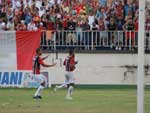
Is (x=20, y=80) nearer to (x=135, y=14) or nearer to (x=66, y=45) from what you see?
(x=66, y=45)

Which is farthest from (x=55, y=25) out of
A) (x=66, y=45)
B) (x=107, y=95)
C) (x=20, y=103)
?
(x=20, y=103)

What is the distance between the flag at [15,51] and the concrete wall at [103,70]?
4.06 ft

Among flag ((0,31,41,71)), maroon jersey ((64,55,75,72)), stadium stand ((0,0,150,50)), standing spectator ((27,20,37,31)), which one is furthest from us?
standing spectator ((27,20,37,31))

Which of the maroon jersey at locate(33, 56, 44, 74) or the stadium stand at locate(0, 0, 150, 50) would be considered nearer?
the maroon jersey at locate(33, 56, 44, 74)

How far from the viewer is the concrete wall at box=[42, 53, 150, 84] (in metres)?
34.2

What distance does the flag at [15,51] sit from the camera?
33438 mm

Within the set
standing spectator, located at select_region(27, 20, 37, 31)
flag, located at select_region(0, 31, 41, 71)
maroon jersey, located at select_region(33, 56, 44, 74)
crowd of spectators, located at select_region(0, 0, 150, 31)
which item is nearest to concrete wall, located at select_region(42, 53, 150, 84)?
flag, located at select_region(0, 31, 41, 71)

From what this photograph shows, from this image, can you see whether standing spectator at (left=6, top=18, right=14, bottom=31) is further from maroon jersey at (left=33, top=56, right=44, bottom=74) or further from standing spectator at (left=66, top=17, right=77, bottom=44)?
maroon jersey at (left=33, top=56, right=44, bottom=74)

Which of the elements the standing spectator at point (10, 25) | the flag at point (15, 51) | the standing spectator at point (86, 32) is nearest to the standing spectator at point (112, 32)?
the standing spectator at point (86, 32)

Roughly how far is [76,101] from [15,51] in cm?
890

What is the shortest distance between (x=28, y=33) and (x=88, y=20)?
3228 mm

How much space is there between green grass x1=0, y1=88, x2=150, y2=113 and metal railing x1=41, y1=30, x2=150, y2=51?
277 cm

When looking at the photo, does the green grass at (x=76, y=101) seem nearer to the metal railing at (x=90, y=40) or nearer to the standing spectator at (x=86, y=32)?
the metal railing at (x=90, y=40)

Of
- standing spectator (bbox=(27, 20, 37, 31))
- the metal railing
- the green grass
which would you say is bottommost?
the green grass
